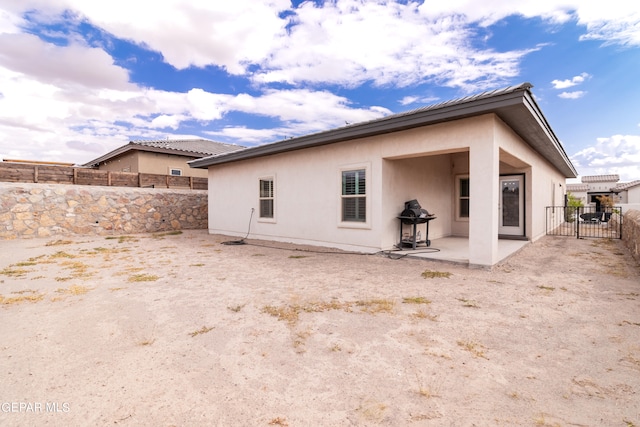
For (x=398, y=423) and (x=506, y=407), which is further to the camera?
(x=506, y=407)

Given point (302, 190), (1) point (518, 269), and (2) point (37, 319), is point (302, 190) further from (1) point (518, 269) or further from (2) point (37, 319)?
(2) point (37, 319)

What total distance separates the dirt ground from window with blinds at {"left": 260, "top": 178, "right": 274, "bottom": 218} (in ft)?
15.0

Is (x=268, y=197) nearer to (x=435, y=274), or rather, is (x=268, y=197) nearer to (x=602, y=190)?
(x=435, y=274)

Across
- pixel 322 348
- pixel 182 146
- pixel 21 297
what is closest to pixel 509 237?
pixel 322 348

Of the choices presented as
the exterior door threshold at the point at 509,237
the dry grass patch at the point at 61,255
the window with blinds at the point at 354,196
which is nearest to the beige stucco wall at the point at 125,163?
the dry grass patch at the point at 61,255

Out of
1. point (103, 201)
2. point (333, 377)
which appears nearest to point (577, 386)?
point (333, 377)

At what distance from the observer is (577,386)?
2035 millimetres

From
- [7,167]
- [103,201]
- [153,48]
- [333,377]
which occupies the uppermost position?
[153,48]

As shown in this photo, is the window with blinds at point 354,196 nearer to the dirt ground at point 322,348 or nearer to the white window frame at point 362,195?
the white window frame at point 362,195

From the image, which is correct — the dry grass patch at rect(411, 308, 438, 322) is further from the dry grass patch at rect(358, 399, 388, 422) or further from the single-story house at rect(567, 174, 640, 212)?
the single-story house at rect(567, 174, 640, 212)

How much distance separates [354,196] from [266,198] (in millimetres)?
3564

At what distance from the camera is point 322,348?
2613mm

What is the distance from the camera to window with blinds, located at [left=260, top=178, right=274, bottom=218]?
9656 mm

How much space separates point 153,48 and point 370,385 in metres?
13.7
